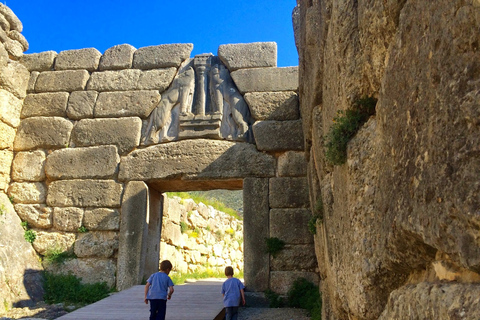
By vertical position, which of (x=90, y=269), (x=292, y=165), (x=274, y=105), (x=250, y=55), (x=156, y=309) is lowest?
(x=156, y=309)

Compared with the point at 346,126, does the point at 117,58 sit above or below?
above

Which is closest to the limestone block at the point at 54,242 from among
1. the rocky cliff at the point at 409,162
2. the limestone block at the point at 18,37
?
the limestone block at the point at 18,37

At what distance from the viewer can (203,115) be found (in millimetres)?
7539

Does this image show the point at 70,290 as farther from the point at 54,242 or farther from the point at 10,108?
the point at 10,108

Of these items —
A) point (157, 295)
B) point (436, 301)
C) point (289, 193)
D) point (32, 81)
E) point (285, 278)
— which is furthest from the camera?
point (32, 81)

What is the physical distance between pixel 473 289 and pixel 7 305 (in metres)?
6.46

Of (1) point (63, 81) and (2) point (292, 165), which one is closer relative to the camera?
(2) point (292, 165)

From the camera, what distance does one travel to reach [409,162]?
68.6 inches

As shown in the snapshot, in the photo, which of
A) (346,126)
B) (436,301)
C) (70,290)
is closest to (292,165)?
(70,290)

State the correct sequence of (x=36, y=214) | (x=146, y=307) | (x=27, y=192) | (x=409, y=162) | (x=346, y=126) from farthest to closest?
(x=27, y=192)
(x=36, y=214)
(x=146, y=307)
(x=346, y=126)
(x=409, y=162)

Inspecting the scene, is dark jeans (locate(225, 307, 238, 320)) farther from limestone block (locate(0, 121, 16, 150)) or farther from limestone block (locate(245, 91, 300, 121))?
limestone block (locate(0, 121, 16, 150))

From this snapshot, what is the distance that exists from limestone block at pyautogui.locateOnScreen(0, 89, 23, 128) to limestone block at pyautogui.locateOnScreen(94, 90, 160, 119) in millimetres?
1424

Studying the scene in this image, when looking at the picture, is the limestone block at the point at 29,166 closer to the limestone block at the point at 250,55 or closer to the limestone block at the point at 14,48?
the limestone block at the point at 14,48

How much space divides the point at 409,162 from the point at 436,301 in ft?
1.71
